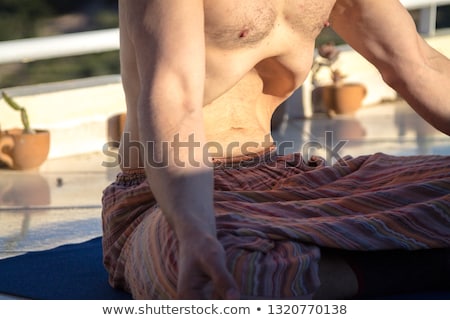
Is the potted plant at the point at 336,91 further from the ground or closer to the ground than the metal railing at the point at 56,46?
closer to the ground

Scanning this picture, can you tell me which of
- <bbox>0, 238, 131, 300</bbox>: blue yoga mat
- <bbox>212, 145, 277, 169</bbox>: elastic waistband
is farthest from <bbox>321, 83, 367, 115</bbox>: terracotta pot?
<bbox>212, 145, 277, 169</bbox>: elastic waistband

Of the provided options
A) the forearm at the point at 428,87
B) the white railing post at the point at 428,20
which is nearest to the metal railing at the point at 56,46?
the white railing post at the point at 428,20

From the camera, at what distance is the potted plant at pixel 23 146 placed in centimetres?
482

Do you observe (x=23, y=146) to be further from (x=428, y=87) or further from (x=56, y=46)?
(x=428, y=87)

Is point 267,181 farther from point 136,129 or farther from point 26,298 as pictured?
point 26,298

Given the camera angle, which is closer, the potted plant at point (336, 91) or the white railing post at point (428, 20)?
the potted plant at point (336, 91)

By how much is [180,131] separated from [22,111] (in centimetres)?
278

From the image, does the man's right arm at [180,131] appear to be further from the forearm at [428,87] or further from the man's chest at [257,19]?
the forearm at [428,87]

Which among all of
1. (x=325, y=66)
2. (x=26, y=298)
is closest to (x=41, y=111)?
(x=325, y=66)

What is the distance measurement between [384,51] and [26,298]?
1.15m

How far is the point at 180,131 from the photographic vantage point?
2.23 metres

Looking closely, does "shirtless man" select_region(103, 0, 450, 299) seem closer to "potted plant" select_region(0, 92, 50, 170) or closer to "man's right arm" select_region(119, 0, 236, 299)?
"man's right arm" select_region(119, 0, 236, 299)

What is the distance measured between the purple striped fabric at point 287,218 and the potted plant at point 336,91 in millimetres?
3125

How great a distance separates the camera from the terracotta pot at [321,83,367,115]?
6.06 m
